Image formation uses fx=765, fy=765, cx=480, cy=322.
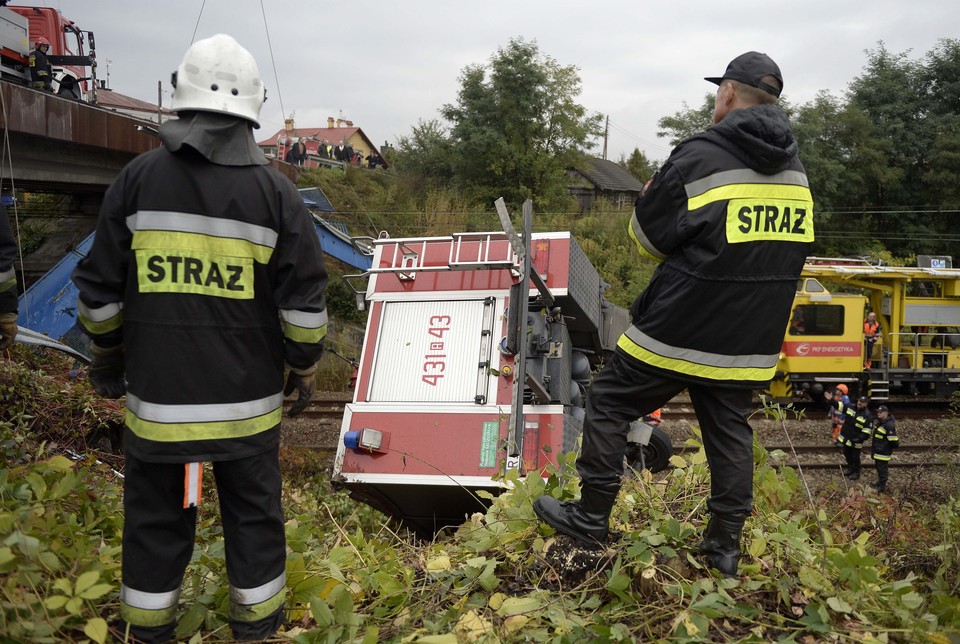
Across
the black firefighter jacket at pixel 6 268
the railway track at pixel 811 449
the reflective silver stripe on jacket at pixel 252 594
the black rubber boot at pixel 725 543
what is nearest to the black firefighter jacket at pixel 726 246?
the black rubber boot at pixel 725 543

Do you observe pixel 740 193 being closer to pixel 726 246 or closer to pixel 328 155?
pixel 726 246

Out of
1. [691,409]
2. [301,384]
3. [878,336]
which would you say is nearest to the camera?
[301,384]

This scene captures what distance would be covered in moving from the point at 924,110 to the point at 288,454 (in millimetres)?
25425

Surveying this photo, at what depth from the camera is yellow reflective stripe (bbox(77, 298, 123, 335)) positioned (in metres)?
2.42

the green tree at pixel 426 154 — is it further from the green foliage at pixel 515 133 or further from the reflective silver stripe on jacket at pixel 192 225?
the reflective silver stripe on jacket at pixel 192 225

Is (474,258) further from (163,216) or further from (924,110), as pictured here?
(924,110)

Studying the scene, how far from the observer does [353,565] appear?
3.15 m

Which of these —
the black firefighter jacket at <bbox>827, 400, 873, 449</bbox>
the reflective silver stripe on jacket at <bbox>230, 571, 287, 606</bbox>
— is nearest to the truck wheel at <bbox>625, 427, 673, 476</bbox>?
the reflective silver stripe on jacket at <bbox>230, 571, 287, 606</bbox>

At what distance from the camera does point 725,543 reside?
284cm

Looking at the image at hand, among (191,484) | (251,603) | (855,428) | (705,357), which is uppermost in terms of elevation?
(705,357)

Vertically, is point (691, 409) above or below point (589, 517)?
below

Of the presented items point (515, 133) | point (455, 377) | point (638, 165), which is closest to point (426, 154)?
point (515, 133)

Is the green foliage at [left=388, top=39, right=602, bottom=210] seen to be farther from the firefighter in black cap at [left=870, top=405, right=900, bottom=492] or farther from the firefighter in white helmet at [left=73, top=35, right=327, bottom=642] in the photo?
the firefighter in white helmet at [left=73, top=35, right=327, bottom=642]

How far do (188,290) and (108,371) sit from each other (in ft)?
1.59
